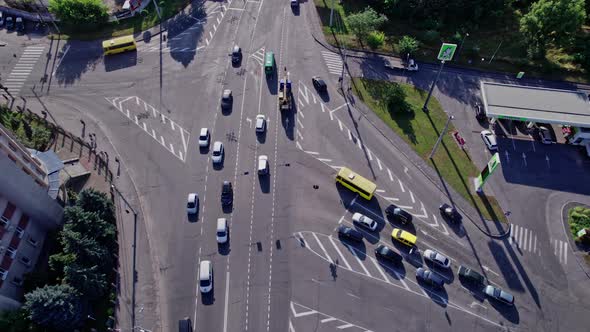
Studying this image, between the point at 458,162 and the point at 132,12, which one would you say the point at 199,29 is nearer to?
the point at 132,12

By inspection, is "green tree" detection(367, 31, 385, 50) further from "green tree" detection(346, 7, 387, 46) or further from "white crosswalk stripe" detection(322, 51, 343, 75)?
"white crosswalk stripe" detection(322, 51, 343, 75)

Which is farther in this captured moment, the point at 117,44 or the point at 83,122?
the point at 117,44

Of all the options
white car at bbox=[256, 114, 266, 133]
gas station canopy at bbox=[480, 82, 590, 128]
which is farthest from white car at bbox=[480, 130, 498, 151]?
white car at bbox=[256, 114, 266, 133]

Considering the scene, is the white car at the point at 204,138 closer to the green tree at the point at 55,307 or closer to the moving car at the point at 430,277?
the green tree at the point at 55,307

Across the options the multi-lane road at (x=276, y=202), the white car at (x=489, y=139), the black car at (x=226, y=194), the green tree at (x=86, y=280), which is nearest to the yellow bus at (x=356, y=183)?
the multi-lane road at (x=276, y=202)

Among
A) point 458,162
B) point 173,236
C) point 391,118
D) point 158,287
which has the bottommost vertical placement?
point 158,287

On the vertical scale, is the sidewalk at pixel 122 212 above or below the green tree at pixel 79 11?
below

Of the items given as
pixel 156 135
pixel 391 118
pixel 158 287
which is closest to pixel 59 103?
pixel 156 135

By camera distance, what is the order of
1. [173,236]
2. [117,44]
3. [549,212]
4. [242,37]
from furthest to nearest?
[242,37] → [117,44] → [549,212] → [173,236]
